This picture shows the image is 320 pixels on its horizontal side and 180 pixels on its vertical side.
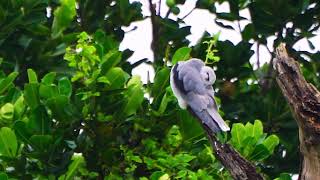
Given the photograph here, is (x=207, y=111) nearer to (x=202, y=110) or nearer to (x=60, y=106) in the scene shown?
(x=202, y=110)

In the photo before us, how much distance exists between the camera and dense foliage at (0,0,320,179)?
3.30m

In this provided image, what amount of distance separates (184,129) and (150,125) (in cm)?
15

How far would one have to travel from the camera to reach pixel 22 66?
12.7ft

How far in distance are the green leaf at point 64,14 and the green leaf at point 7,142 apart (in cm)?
69

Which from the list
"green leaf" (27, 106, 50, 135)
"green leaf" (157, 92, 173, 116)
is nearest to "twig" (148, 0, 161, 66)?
"green leaf" (157, 92, 173, 116)

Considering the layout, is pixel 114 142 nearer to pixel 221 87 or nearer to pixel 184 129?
pixel 184 129

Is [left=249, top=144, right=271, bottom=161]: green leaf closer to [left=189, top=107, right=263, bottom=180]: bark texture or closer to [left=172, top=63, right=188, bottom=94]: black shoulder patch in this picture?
[left=172, top=63, right=188, bottom=94]: black shoulder patch

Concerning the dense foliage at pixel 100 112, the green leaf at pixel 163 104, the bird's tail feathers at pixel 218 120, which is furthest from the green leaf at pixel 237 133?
the bird's tail feathers at pixel 218 120

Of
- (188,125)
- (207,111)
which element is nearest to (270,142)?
(188,125)

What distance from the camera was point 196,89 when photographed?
3.11m

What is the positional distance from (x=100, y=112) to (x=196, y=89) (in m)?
0.47

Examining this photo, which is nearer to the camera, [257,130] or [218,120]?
[218,120]

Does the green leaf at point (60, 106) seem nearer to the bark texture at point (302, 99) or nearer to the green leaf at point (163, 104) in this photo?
the green leaf at point (163, 104)

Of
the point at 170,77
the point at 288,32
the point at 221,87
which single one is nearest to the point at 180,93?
the point at 170,77
